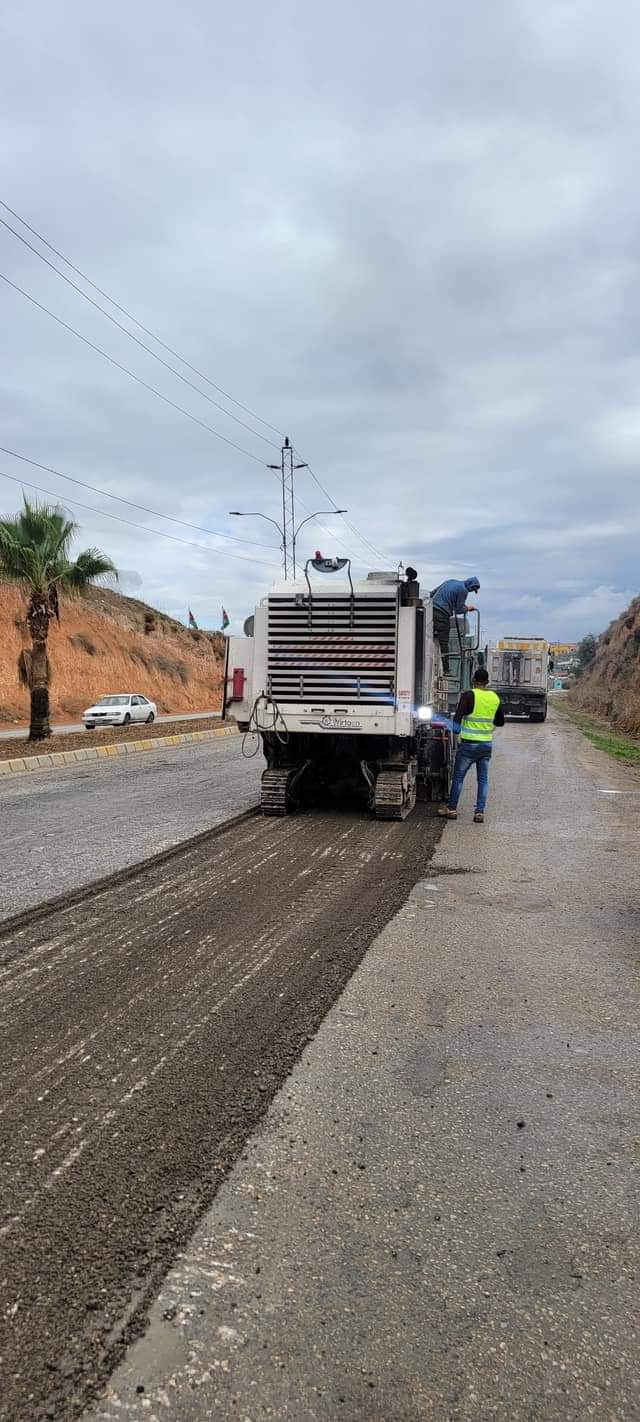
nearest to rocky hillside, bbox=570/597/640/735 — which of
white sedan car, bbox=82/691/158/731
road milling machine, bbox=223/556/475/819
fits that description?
white sedan car, bbox=82/691/158/731

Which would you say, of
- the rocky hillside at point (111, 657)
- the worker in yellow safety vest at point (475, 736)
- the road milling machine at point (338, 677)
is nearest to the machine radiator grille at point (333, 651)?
the road milling machine at point (338, 677)

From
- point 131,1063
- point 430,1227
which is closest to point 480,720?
point 131,1063

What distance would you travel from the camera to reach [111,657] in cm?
5038

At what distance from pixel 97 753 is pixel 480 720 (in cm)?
1320

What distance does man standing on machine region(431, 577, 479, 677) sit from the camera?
12704 millimetres

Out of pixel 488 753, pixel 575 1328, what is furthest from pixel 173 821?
pixel 575 1328

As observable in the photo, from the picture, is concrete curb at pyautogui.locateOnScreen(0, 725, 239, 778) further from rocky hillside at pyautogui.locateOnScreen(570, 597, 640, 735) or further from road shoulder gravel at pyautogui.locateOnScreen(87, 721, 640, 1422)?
road shoulder gravel at pyautogui.locateOnScreen(87, 721, 640, 1422)

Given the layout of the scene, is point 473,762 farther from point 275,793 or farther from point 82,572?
point 82,572

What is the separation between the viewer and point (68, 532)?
900 inches

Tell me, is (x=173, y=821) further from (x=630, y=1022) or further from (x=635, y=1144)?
(x=635, y=1144)

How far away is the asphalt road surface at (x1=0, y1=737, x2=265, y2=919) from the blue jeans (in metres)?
2.66

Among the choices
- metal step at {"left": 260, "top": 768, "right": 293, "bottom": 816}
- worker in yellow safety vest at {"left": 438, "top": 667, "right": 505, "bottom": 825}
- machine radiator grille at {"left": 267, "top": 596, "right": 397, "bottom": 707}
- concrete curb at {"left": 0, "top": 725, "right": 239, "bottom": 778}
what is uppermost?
machine radiator grille at {"left": 267, "top": 596, "right": 397, "bottom": 707}

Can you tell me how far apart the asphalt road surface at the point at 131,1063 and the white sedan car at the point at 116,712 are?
86.4ft

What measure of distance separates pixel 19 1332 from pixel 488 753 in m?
8.89
